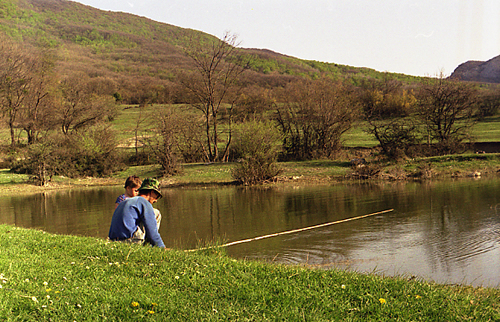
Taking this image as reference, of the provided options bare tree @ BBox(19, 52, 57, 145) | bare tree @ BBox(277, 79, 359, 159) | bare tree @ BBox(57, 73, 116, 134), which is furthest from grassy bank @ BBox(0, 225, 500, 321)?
bare tree @ BBox(19, 52, 57, 145)

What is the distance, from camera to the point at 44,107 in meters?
47.2

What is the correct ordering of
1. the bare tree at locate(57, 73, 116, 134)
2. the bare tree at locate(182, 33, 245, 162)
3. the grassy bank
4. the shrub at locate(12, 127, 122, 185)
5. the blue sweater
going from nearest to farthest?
the grassy bank → the blue sweater → the shrub at locate(12, 127, 122, 185) → the bare tree at locate(182, 33, 245, 162) → the bare tree at locate(57, 73, 116, 134)

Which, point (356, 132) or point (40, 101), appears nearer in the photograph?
point (40, 101)

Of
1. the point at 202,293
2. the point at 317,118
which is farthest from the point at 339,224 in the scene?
the point at 317,118

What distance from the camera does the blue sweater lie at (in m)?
7.07

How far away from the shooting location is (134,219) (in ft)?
23.8

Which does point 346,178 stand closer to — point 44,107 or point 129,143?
point 129,143

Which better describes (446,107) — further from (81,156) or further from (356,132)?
(81,156)

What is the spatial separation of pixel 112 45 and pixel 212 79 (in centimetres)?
12399

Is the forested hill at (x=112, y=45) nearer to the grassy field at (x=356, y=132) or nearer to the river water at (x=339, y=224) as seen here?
the grassy field at (x=356, y=132)

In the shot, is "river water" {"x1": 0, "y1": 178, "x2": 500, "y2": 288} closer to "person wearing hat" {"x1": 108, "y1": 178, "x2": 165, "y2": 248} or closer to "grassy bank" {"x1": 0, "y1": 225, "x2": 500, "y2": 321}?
"grassy bank" {"x1": 0, "y1": 225, "x2": 500, "y2": 321}

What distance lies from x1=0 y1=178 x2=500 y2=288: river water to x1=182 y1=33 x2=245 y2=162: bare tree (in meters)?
14.9

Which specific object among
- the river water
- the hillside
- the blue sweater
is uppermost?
the hillside

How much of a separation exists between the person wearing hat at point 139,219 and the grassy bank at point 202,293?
0.74 m
